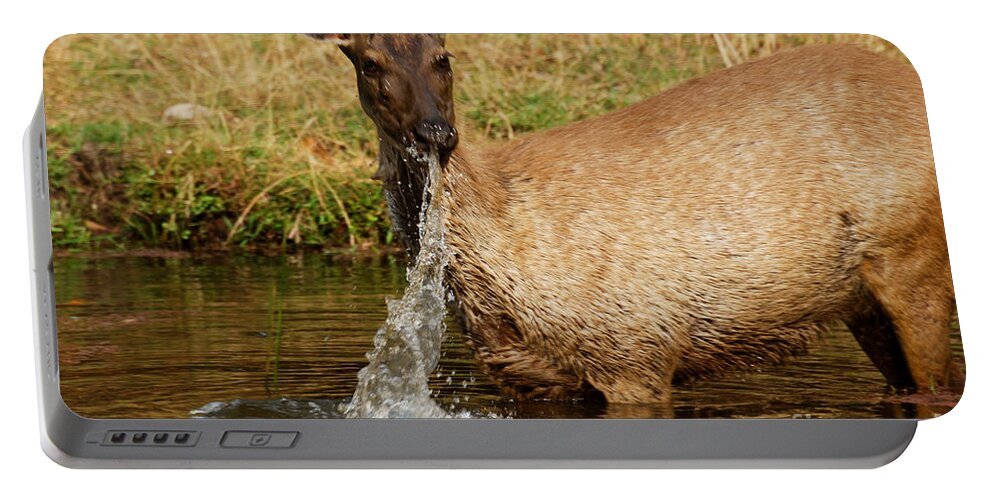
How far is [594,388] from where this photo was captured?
4.43 m

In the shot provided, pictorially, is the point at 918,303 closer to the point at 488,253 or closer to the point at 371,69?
the point at 488,253

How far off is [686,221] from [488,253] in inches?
27.6

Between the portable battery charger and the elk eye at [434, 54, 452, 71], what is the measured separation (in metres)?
0.01

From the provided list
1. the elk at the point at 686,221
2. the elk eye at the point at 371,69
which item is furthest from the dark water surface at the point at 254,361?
the elk eye at the point at 371,69

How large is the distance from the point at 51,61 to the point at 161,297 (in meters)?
0.82

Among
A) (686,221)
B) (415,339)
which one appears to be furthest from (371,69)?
(686,221)

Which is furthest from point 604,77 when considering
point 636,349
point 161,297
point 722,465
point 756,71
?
point 161,297

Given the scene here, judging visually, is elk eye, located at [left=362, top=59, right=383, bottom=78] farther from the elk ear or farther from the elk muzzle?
the elk muzzle

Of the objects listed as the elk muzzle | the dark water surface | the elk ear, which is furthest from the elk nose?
the dark water surface

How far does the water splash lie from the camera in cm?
416

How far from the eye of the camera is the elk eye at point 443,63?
430 centimetres

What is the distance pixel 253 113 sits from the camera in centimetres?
454

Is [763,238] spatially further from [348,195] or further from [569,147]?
[348,195]

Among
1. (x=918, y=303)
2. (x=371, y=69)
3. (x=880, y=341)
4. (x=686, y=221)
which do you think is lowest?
(x=880, y=341)
